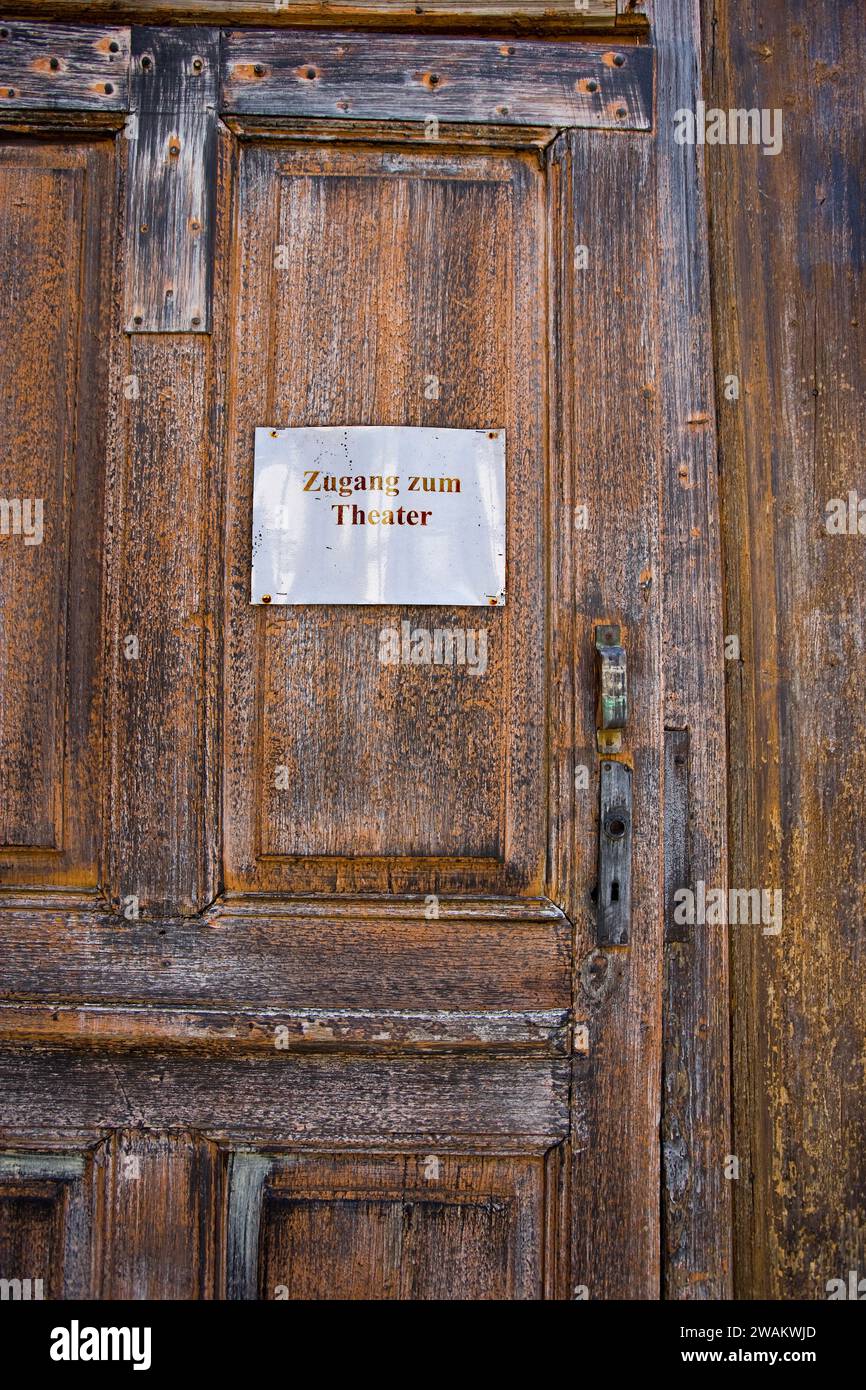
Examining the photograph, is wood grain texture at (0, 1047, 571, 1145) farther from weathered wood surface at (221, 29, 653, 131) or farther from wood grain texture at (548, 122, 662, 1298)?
weathered wood surface at (221, 29, 653, 131)

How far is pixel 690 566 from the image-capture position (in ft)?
4.52

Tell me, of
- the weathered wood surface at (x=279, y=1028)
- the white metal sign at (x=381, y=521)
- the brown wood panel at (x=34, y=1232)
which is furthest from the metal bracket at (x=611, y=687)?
the brown wood panel at (x=34, y=1232)

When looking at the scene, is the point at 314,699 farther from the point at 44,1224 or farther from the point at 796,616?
the point at 44,1224

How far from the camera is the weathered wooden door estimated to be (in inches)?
51.8

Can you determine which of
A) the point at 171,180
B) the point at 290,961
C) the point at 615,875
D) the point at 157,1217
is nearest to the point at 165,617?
the point at 290,961

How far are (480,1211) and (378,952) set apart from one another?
422mm

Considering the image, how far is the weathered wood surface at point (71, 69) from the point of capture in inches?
52.8

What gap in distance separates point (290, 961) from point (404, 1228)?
0.44 m

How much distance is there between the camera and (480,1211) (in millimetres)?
1320

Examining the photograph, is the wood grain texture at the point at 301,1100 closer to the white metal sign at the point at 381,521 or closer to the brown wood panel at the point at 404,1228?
the brown wood panel at the point at 404,1228

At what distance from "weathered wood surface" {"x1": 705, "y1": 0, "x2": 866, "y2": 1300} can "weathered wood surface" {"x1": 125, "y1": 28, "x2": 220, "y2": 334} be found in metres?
→ 0.81

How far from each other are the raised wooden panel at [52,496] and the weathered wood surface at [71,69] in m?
0.06

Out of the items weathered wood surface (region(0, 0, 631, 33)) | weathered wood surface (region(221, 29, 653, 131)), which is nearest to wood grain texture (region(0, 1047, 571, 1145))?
weathered wood surface (region(221, 29, 653, 131))

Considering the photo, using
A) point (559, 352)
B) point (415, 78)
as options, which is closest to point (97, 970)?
point (559, 352)
